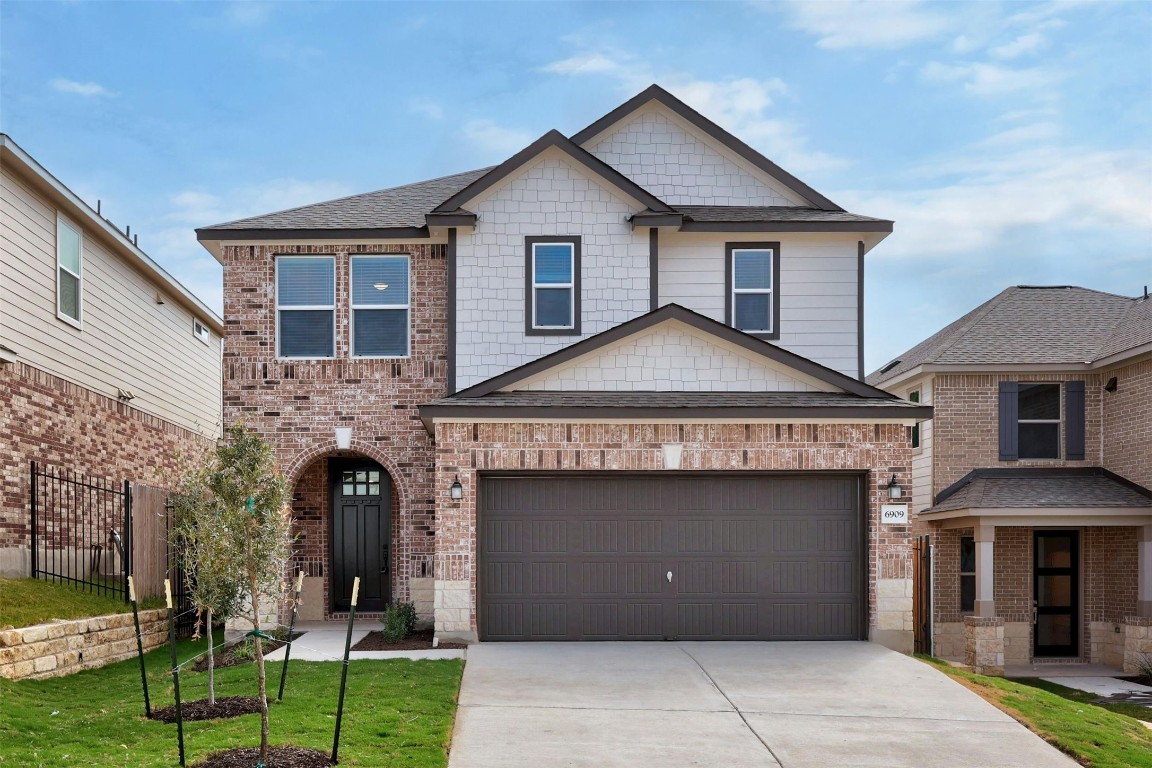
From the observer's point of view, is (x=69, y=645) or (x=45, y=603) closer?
(x=69, y=645)

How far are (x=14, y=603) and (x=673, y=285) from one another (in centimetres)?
1007

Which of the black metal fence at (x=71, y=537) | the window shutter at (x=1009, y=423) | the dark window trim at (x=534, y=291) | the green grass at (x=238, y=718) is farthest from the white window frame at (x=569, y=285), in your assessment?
the window shutter at (x=1009, y=423)

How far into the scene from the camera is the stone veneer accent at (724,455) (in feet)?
44.9

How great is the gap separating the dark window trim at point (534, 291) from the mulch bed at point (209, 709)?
7.45 metres

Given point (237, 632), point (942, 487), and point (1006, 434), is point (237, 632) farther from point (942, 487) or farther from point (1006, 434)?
point (1006, 434)

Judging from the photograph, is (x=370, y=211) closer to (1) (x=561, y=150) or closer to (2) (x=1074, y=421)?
(1) (x=561, y=150)

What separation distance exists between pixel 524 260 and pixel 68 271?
7302 mm

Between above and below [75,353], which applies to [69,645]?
below

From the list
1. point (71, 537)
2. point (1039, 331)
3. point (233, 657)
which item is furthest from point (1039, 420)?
point (71, 537)

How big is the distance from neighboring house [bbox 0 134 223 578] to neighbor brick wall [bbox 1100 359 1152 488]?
52.4 ft

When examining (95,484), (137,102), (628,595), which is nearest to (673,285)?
(628,595)

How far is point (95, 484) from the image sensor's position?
16688 millimetres

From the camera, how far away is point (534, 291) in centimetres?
1588

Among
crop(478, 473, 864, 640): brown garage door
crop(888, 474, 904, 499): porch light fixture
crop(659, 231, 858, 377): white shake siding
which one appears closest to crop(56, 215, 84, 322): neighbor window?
crop(478, 473, 864, 640): brown garage door
